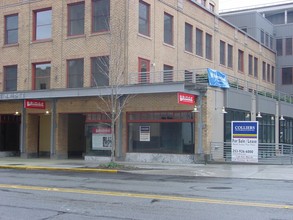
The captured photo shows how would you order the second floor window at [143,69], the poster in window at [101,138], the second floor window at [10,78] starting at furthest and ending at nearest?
the second floor window at [10,78] → the second floor window at [143,69] → the poster in window at [101,138]

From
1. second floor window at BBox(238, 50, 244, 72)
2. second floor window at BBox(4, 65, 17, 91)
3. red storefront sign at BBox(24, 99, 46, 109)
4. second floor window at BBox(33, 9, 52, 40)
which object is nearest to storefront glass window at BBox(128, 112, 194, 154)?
red storefront sign at BBox(24, 99, 46, 109)

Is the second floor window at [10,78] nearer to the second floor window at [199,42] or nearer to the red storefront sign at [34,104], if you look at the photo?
the red storefront sign at [34,104]

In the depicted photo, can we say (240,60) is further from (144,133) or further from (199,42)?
(144,133)

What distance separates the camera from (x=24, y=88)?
96.2ft

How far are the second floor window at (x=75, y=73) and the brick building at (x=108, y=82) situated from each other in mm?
63

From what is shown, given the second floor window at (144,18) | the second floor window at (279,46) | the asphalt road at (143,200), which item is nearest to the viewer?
the asphalt road at (143,200)

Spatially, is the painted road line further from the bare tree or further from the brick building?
the bare tree

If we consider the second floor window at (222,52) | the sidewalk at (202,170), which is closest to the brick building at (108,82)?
the sidewalk at (202,170)

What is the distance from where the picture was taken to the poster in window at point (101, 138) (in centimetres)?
2644

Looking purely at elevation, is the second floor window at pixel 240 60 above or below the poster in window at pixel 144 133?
above

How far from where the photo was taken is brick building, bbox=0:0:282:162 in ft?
80.6

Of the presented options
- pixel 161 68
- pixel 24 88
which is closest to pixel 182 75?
pixel 161 68

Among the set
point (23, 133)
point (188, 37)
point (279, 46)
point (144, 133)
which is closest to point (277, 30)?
Answer: point (279, 46)

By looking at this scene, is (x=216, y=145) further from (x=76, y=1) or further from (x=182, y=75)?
(x=76, y=1)
